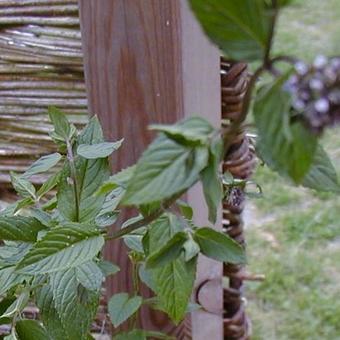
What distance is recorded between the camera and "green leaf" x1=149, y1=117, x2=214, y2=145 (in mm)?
502

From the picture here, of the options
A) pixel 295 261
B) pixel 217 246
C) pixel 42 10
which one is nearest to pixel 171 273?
pixel 217 246

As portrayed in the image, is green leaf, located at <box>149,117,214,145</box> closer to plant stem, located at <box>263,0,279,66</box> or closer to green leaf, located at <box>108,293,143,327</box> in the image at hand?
plant stem, located at <box>263,0,279,66</box>

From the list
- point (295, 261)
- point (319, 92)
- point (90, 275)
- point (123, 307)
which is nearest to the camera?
point (319, 92)

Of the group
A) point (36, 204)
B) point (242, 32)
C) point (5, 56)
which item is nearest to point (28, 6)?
point (5, 56)

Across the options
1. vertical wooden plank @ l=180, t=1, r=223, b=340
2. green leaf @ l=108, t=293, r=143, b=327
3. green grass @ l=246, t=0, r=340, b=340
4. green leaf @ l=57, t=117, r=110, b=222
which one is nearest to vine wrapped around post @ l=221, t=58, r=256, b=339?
vertical wooden plank @ l=180, t=1, r=223, b=340

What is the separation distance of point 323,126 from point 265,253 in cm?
209

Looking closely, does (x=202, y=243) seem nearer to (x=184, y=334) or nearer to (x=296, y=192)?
(x=184, y=334)

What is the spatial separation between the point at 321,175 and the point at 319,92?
0.22 metres

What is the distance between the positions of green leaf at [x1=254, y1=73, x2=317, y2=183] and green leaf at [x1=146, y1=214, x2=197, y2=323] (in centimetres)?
21

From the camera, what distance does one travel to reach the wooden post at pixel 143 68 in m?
1.17

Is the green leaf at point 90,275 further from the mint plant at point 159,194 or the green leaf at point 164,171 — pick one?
the green leaf at point 164,171

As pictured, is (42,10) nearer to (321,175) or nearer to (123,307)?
(123,307)

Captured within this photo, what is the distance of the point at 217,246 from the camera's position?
2.39 ft

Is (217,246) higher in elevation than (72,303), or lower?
higher
